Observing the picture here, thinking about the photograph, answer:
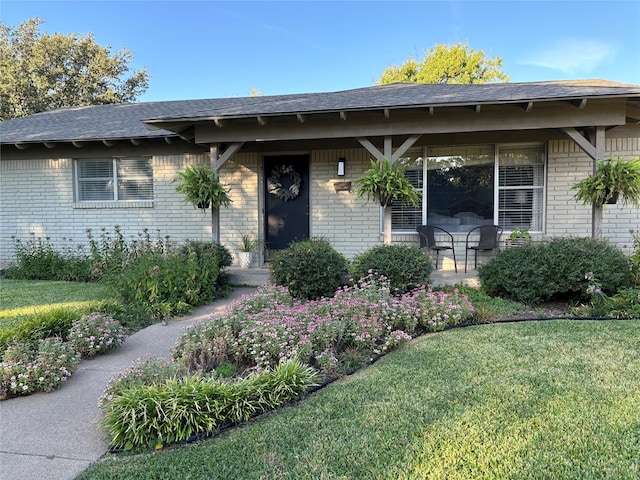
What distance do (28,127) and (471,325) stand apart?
34.5ft

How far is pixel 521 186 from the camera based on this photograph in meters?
7.43

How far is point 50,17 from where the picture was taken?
19891 mm

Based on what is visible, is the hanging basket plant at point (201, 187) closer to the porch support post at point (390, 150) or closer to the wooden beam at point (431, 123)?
the wooden beam at point (431, 123)

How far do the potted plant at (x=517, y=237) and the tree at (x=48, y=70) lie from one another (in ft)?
68.1

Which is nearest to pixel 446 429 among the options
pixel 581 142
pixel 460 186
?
pixel 581 142

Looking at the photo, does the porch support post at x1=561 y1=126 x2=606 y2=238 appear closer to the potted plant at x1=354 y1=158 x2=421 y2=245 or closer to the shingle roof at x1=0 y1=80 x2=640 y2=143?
the shingle roof at x1=0 y1=80 x2=640 y2=143

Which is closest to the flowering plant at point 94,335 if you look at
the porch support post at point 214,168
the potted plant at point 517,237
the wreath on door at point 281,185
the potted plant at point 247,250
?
the porch support post at point 214,168

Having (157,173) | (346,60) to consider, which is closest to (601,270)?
(157,173)

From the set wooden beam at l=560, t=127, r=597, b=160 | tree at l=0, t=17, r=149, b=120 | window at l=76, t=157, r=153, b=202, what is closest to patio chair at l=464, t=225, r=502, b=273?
wooden beam at l=560, t=127, r=597, b=160

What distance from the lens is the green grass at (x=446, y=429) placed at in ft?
6.50

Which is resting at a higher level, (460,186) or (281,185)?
(281,185)

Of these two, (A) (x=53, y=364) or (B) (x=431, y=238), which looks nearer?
(A) (x=53, y=364)

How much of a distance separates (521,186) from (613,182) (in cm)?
212

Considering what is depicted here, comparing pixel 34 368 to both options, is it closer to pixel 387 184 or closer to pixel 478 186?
pixel 387 184
